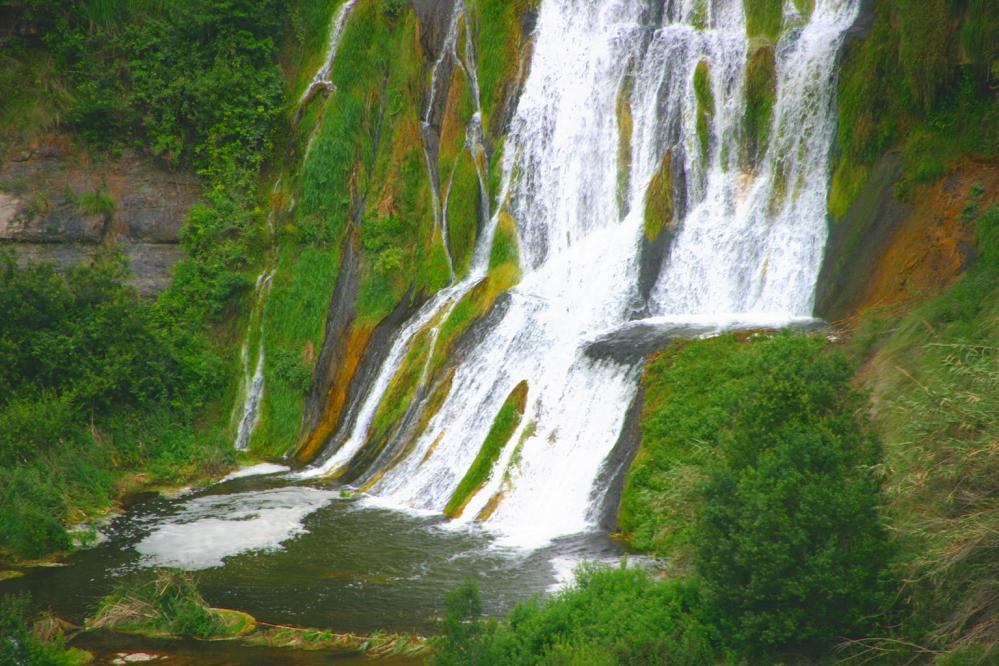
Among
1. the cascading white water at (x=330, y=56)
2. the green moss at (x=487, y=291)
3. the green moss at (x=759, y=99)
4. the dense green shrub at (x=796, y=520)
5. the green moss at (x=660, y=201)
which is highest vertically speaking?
the cascading white water at (x=330, y=56)

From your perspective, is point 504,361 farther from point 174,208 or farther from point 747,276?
point 174,208

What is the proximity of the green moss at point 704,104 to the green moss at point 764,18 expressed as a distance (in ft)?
4.11

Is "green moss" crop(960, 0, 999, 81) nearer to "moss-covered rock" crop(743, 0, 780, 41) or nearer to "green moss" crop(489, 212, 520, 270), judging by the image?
"moss-covered rock" crop(743, 0, 780, 41)

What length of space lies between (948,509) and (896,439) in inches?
87.8

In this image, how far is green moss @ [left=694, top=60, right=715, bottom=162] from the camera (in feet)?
72.5

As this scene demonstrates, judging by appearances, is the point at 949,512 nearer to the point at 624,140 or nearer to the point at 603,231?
the point at 603,231

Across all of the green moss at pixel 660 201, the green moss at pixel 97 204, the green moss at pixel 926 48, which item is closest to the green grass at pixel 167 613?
the green moss at pixel 660 201

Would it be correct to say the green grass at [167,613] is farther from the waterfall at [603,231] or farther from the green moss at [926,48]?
the green moss at [926,48]

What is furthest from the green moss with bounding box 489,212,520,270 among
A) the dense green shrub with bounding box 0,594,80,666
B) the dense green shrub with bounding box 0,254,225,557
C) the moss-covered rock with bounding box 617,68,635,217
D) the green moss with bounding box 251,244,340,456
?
the dense green shrub with bounding box 0,594,80,666

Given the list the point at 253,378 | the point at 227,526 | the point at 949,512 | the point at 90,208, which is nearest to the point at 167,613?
the point at 227,526

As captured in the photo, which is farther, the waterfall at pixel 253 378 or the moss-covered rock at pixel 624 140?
the waterfall at pixel 253 378

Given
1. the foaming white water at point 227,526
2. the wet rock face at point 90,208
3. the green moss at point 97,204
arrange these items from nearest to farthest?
the foaming white water at point 227,526
the wet rock face at point 90,208
the green moss at point 97,204

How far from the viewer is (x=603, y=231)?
77.4 feet

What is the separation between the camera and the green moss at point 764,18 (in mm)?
21859
